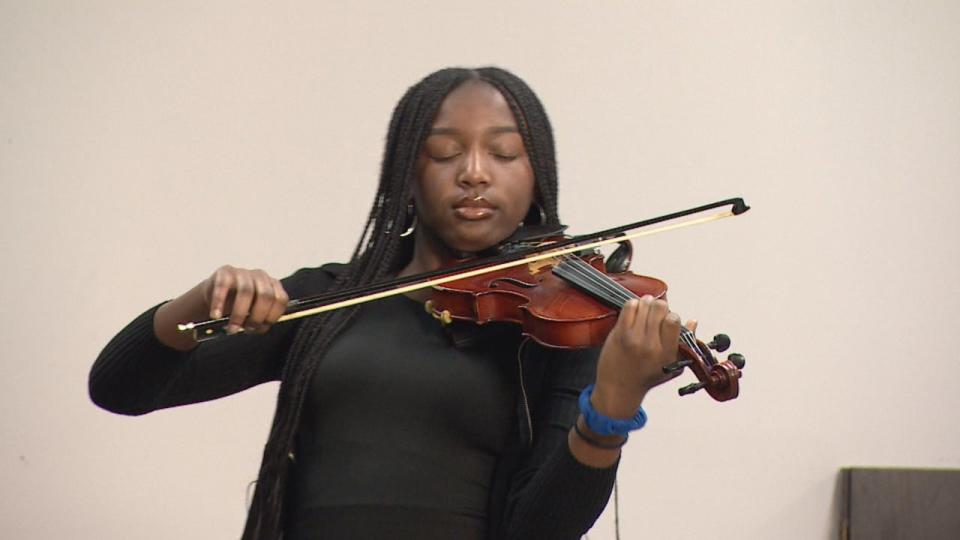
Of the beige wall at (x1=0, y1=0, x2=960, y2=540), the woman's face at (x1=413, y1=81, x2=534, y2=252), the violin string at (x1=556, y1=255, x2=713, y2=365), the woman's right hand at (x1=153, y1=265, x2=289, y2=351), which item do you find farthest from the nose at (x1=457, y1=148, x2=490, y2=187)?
the beige wall at (x1=0, y1=0, x2=960, y2=540)

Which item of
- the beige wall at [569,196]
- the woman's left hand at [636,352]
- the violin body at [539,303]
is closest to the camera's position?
the woman's left hand at [636,352]

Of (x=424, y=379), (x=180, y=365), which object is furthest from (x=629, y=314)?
(x=180, y=365)

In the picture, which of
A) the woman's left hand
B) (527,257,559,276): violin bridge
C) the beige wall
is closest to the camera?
the woman's left hand

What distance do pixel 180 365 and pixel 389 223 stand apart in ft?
0.84

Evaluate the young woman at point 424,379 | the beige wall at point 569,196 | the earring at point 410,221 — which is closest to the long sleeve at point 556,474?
the young woman at point 424,379

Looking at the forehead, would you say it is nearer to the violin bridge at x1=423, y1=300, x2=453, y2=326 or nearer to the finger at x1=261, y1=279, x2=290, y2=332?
the violin bridge at x1=423, y1=300, x2=453, y2=326

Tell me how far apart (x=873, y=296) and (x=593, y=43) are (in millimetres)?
621

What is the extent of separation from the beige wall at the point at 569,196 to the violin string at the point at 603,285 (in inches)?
36.9

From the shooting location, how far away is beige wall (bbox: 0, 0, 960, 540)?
221 centimetres

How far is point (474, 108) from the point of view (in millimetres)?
1382

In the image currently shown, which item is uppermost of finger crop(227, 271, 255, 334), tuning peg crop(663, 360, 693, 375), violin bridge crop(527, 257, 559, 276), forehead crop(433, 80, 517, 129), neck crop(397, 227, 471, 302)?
forehead crop(433, 80, 517, 129)

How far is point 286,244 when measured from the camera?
87.8 inches

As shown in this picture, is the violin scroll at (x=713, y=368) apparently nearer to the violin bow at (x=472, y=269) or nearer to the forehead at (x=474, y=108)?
the violin bow at (x=472, y=269)

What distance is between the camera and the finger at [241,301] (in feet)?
3.74
